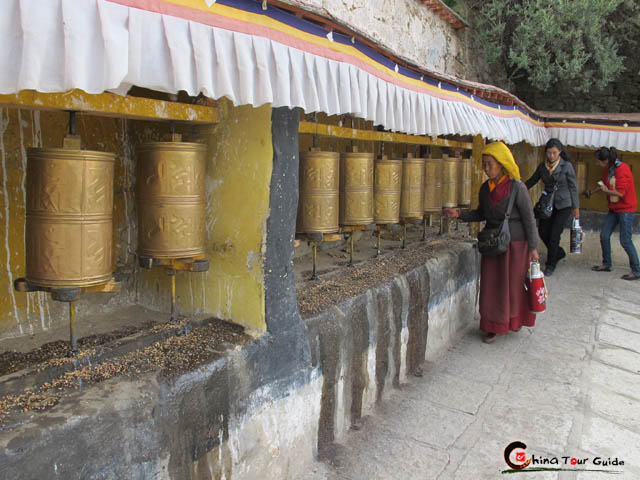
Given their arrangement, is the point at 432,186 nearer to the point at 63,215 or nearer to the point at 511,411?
the point at 511,411

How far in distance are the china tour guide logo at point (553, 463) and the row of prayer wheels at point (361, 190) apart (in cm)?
158

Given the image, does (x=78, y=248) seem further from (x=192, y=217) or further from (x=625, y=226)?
(x=625, y=226)

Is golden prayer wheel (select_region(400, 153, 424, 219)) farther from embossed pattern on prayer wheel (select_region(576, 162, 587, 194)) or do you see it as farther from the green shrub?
the green shrub

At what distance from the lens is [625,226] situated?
704 cm

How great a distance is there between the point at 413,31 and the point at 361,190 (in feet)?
15.0

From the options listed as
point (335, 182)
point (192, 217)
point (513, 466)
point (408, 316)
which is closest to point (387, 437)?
point (513, 466)

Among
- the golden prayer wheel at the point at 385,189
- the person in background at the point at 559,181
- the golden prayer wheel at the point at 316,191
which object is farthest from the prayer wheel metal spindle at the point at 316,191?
the person in background at the point at 559,181

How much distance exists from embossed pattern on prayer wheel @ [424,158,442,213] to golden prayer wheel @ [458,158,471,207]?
608mm

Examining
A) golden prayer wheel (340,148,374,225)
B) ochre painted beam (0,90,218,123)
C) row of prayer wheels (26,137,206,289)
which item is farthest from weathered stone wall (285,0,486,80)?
row of prayer wheels (26,137,206,289)

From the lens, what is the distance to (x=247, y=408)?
88.2 inches

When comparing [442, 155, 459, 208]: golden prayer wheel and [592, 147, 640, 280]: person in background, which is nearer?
[442, 155, 459, 208]: golden prayer wheel

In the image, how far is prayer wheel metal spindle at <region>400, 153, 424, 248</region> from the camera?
3969 mm

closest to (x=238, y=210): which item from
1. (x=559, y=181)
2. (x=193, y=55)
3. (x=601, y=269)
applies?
(x=193, y=55)

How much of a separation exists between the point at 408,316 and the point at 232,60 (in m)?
2.51
